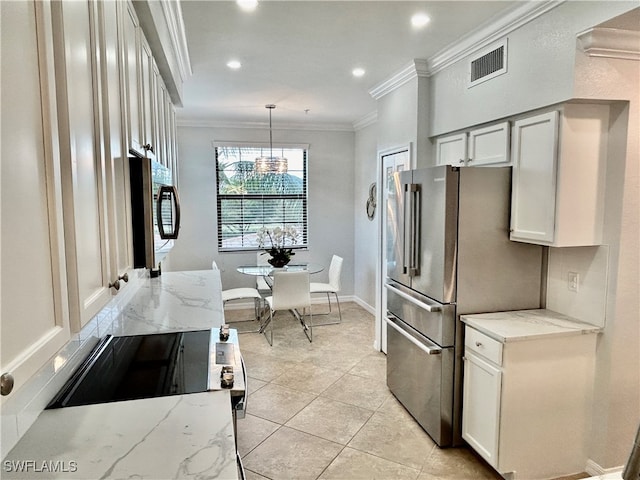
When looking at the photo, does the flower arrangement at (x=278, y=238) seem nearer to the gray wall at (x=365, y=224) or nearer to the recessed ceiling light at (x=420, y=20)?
the gray wall at (x=365, y=224)

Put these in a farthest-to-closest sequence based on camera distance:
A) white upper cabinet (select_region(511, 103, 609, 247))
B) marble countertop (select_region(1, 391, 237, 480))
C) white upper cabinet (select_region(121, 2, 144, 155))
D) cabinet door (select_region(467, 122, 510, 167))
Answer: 1. cabinet door (select_region(467, 122, 510, 167))
2. white upper cabinet (select_region(511, 103, 609, 247))
3. white upper cabinet (select_region(121, 2, 144, 155))
4. marble countertop (select_region(1, 391, 237, 480))

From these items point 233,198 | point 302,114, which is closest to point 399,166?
point 302,114

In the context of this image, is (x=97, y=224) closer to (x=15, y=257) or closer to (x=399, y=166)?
(x=15, y=257)

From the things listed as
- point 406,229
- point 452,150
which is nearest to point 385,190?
point 452,150

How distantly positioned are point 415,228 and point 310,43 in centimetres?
147

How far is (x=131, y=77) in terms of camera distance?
1601 millimetres

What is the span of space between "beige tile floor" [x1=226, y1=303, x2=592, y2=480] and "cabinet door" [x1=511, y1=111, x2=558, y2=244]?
1.45m

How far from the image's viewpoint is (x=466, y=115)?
2.93 m

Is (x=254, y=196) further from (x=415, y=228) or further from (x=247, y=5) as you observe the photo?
(x=247, y=5)

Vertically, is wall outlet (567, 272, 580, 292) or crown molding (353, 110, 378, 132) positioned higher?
crown molding (353, 110, 378, 132)

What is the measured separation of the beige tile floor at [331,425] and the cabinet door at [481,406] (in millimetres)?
187

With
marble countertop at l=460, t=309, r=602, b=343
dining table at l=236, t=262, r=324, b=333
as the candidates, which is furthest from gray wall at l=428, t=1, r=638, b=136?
dining table at l=236, t=262, r=324, b=333

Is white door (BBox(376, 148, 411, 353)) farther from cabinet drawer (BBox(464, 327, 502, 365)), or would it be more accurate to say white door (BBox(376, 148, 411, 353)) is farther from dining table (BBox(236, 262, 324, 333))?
cabinet drawer (BBox(464, 327, 502, 365))

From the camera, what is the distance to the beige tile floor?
8.04ft
